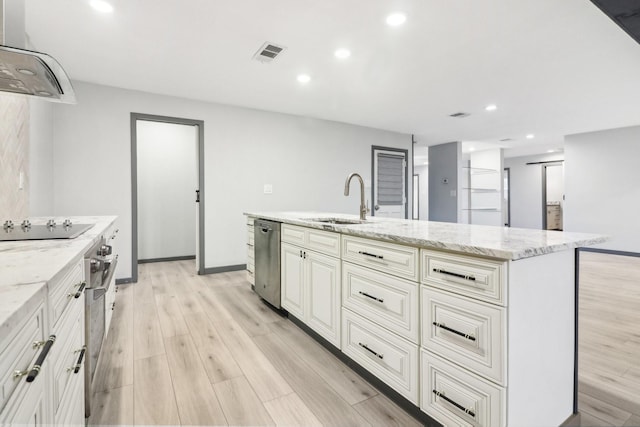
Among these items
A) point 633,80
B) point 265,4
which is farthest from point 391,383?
point 633,80

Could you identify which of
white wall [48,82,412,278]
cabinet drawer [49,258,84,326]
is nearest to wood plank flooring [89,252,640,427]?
cabinet drawer [49,258,84,326]

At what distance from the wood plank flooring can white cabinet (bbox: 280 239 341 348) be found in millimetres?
165

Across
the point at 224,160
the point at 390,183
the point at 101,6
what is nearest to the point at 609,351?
the point at 101,6

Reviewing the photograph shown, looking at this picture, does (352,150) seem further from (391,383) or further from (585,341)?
(391,383)

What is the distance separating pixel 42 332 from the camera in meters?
0.74

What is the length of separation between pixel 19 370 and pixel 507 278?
1.33 metres

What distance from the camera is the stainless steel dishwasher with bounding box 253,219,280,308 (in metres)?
2.78

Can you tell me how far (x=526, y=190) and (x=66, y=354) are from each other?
10.8 meters

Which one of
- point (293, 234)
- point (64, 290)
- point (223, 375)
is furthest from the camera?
point (293, 234)

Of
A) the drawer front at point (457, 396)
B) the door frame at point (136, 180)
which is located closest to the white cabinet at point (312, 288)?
the drawer front at point (457, 396)

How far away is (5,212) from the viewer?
6.64 ft

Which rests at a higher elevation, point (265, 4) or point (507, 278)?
point (265, 4)

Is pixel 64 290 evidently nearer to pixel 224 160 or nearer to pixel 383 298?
pixel 383 298

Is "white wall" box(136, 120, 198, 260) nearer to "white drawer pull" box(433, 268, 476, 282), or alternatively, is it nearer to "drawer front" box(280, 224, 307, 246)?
"drawer front" box(280, 224, 307, 246)
